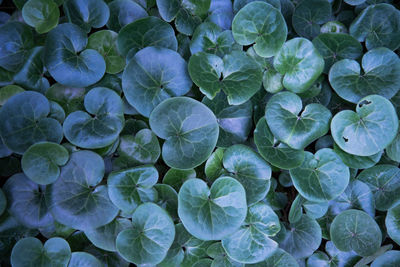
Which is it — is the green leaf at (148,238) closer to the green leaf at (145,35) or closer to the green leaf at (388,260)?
the green leaf at (145,35)

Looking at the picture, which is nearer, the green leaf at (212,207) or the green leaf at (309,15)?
the green leaf at (212,207)

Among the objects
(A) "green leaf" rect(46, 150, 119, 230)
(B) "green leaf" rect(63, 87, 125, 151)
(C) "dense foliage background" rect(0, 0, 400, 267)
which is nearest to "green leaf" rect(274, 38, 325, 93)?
(C) "dense foliage background" rect(0, 0, 400, 267)

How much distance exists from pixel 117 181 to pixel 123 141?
6.6 inches

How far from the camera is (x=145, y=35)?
1.18 m

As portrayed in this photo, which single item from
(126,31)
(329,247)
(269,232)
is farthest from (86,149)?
(329,247)

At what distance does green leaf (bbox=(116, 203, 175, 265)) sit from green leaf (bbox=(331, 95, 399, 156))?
2.34 feet

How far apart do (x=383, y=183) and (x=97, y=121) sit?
3.84 ft

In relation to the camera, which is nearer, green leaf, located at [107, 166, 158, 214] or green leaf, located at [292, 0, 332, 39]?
green leaf, located at [107, 166, 158, 214]

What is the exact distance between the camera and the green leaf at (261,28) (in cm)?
117

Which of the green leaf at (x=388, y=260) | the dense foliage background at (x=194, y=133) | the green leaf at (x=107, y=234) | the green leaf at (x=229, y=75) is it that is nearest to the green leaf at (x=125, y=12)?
the dense foliage background at (x=194, y=133)

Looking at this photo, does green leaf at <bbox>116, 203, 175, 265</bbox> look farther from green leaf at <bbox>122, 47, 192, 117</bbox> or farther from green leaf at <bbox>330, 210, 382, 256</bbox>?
green leaf at <bbox>330, 210, 382, 256</bbox>

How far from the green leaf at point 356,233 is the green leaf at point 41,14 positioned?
1366mm

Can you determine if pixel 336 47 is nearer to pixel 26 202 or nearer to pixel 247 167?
pixel 247 167

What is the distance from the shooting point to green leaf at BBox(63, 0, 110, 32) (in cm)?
119
